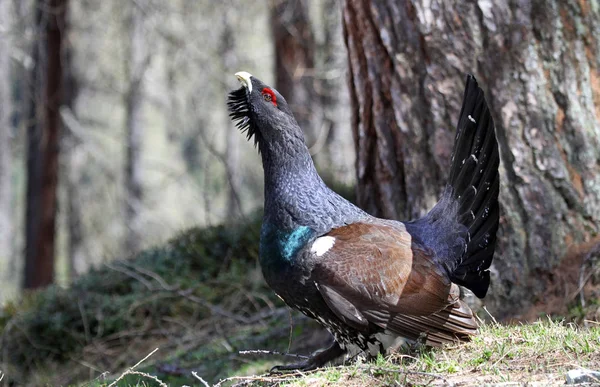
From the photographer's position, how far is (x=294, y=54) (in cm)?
1054

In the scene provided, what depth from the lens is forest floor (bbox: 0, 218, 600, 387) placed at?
18.3 feet

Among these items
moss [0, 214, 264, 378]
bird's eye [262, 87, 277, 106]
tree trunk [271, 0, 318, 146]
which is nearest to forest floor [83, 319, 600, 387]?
bird's eye [262, 87, 277, 106]

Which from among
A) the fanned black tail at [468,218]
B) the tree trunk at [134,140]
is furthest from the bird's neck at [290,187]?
the tree trunk at [134,140]

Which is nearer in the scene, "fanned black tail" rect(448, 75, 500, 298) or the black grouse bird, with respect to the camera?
the black grouse bird

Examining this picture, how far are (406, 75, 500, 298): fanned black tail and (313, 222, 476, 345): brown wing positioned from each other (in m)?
0.26

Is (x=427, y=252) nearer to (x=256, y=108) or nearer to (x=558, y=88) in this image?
(x=256, y=108)

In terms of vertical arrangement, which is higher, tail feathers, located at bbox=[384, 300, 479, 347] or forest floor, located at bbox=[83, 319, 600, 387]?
tail feathers, located at bbox=[384, 300, 479, 347]

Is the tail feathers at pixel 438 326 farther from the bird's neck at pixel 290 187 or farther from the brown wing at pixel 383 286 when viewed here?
the bird's neck at pixel 290 187

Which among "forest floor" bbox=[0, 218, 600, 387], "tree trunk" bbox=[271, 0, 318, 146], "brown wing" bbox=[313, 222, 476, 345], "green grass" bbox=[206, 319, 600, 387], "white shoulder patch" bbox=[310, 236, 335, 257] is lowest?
"forest floor" bbox=[0, 218, 600, 387]

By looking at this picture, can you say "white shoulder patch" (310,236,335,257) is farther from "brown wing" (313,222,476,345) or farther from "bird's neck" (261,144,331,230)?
"bird's neck" (261,144,331,230)

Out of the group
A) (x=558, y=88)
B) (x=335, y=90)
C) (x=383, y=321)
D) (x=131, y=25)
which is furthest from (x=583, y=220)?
(x=131, y=25)

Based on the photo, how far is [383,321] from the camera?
3.93 m

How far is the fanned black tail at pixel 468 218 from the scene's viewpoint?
4.32 meters

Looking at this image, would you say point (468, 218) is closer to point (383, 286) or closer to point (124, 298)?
point (383, 286)
